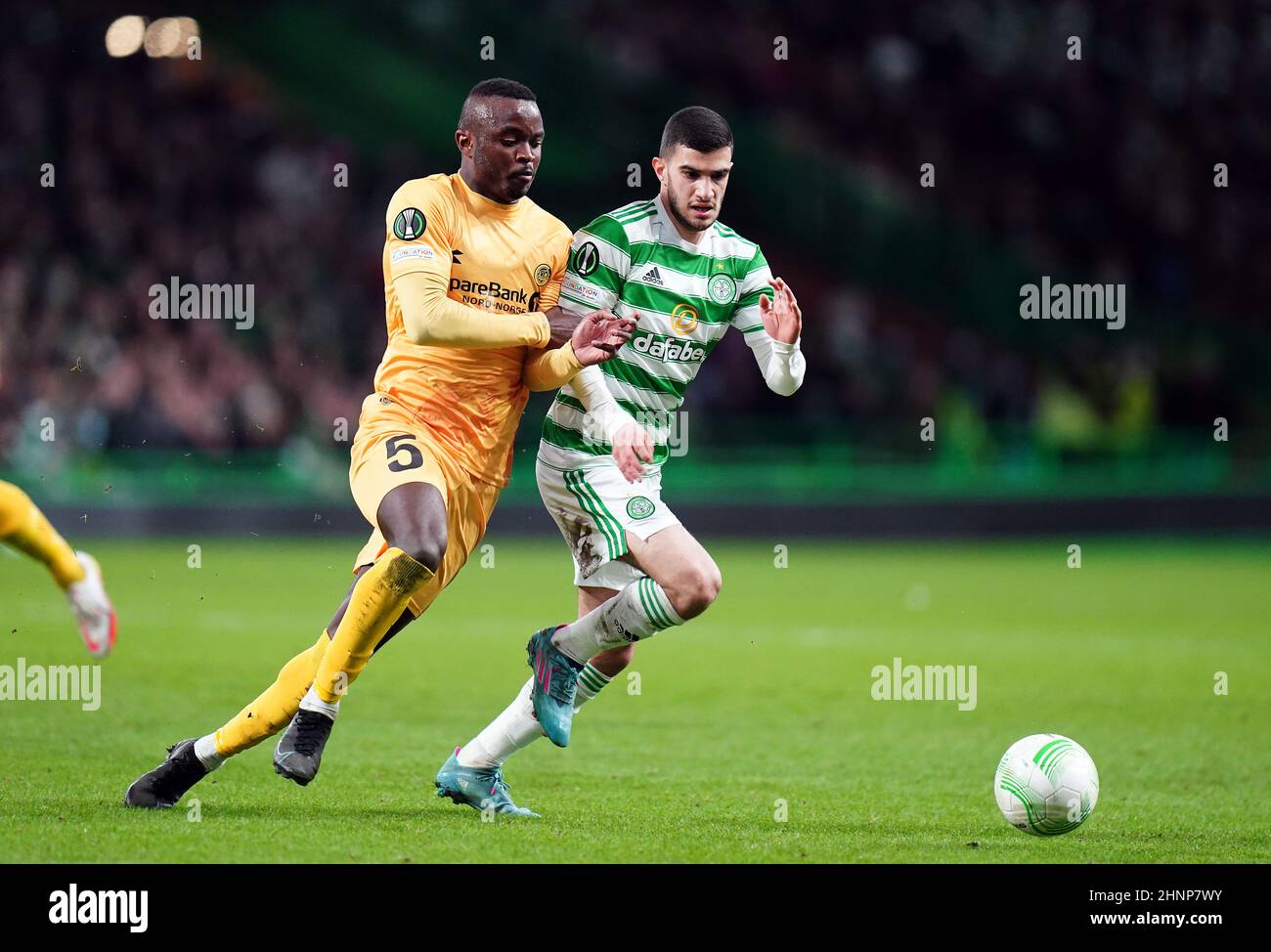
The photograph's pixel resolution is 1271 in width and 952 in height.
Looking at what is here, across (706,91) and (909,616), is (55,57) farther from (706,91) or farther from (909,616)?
(909,616)

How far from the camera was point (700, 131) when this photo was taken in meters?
6.32

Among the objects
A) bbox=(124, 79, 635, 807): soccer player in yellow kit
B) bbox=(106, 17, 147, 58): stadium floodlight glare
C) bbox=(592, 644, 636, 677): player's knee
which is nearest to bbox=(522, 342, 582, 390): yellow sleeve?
bbox=(124, 79, 635, 807): soccer player in yellow kit

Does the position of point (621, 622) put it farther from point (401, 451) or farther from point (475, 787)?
point (401, 451)

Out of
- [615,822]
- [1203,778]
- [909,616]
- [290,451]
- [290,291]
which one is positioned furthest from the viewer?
[290,291]

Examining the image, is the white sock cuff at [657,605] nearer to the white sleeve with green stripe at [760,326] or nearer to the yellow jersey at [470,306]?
the yellow jersey at [470,306]

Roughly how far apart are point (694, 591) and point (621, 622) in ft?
1.14

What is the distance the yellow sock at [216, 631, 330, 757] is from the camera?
19.8ft

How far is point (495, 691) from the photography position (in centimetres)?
988

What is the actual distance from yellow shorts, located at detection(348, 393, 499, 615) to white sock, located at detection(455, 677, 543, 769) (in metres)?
0.58

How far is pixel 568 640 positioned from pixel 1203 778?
3.05 meters

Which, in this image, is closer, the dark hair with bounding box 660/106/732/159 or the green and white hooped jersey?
the dark hair with bounding box 660/106/732/159

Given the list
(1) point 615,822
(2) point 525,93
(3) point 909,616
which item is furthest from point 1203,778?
(3) point 909,616

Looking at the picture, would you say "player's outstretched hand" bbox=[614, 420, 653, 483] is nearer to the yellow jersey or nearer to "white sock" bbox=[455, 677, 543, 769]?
the yellow jersey

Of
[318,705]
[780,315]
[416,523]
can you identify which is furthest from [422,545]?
[780,315]
